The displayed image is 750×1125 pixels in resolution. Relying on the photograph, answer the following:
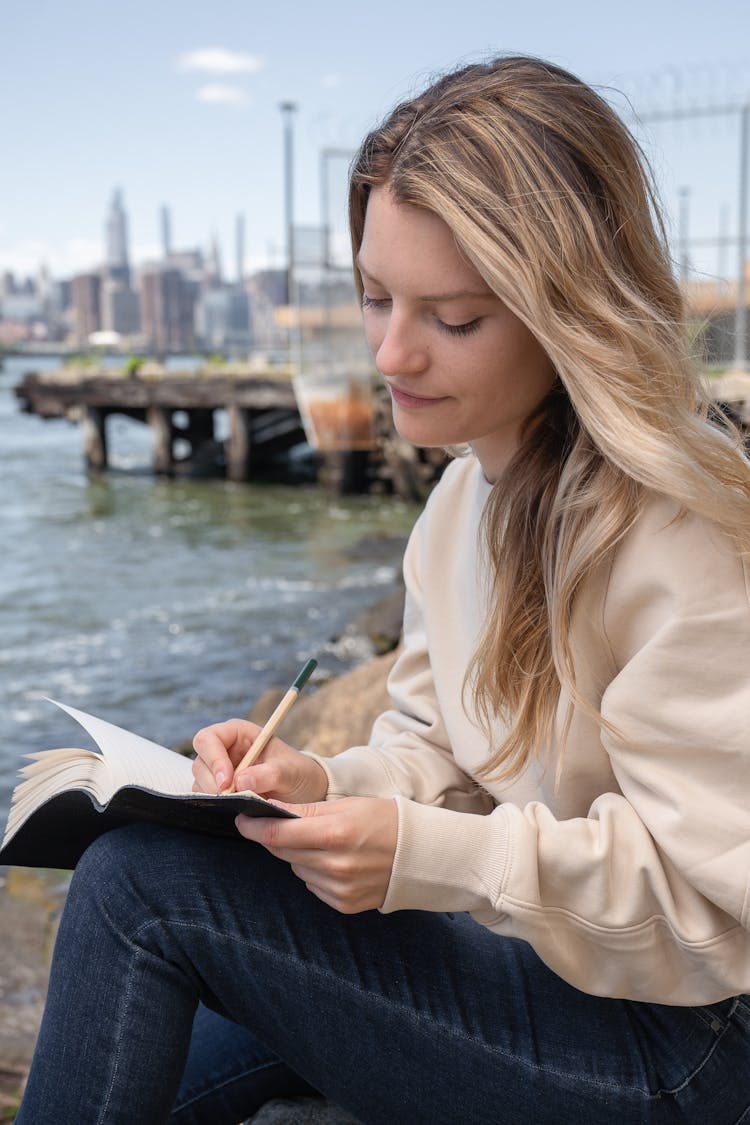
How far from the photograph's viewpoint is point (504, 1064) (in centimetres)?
143

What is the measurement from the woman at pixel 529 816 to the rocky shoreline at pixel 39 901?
58.8 inches

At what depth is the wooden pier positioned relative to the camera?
633 inches

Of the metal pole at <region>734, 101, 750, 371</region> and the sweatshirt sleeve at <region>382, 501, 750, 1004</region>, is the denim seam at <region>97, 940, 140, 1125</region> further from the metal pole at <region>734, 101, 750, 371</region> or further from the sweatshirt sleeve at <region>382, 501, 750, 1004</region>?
the metal pole at <region>734, 101, 750, 371</region>

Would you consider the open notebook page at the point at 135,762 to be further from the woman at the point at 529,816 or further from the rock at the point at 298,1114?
the rock at the point at 298,1114

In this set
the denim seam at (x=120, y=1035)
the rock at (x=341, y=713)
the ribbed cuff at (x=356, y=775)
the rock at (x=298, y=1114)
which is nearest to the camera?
the denim seam at (x=120, y=1035)

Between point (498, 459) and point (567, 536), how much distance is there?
0.29 metres

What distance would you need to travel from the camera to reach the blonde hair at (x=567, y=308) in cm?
143

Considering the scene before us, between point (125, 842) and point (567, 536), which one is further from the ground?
point (567, 536)

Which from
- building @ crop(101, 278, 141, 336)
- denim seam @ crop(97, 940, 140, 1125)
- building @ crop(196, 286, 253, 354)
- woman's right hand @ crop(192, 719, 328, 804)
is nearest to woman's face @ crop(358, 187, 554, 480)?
woman's right hand @ crop(192, 719, 328, 804)

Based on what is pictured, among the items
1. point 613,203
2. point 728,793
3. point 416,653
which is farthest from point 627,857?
point 613,203

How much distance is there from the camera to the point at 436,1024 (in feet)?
4.74

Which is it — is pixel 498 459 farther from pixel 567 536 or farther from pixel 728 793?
pixel 728 793

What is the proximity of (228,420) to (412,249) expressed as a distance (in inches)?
688

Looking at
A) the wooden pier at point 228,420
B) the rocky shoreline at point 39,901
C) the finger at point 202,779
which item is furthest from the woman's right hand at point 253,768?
the wooden pier at point 228,420
